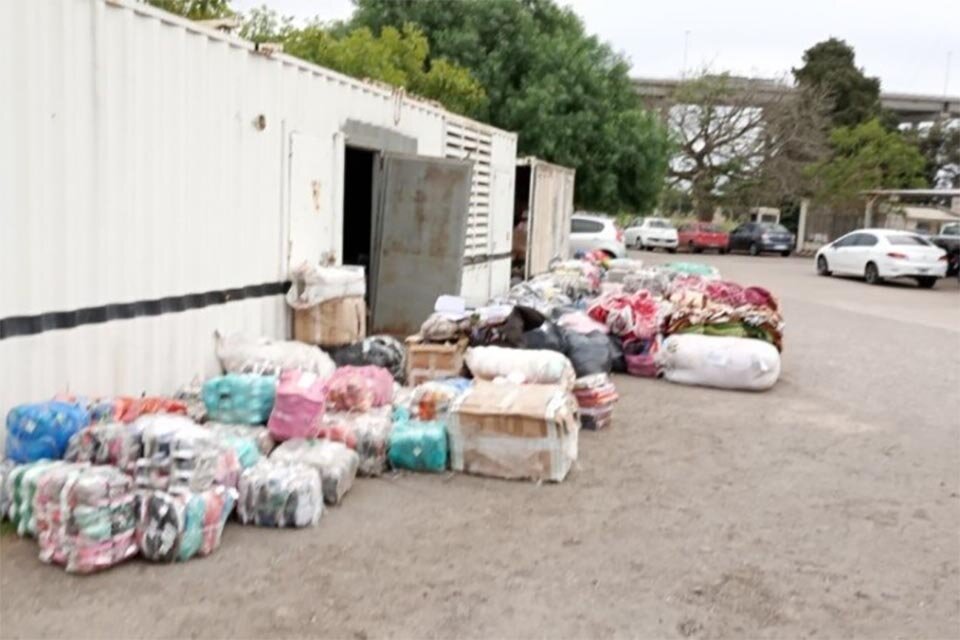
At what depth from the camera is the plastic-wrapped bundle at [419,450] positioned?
6207 mm

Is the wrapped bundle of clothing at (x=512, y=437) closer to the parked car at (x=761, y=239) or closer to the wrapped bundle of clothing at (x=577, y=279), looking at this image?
the wrapped bundle of clothing at (x=577, y=279)

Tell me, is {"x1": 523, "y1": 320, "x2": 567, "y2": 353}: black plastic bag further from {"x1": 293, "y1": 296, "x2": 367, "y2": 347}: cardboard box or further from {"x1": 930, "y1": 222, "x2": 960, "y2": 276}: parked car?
{"x1": 930, "y1": 222, "x2": 960, "y2": 276}: parked car

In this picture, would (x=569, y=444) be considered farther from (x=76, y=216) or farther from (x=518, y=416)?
(x=76, y=216)

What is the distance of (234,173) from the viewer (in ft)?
24.3

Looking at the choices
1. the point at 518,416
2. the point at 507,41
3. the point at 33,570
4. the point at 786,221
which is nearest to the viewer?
the point at 33,570

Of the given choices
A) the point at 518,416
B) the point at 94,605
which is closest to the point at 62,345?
the point at 94,605

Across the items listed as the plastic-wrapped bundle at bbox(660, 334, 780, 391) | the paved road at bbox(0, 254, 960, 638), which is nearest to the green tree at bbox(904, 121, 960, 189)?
the plastic-wrapped bundle at bbox(660, 334, 780, 391)

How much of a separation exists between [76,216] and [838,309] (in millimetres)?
16092

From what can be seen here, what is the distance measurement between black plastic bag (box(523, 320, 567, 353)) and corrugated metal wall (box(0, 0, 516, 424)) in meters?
2.17

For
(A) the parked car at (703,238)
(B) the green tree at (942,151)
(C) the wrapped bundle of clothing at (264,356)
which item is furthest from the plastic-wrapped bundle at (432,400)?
(B) the green tree at (942,151)

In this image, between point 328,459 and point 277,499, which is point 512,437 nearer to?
point 328,459

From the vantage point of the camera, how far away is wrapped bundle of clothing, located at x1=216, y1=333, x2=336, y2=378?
712cm

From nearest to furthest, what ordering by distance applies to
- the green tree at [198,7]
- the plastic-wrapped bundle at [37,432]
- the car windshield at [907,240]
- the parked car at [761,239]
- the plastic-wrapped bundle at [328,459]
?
1. the plastic-wrapped bundle at [37,432]
2. the plastic-wrapped bundle at [328,459]
3. the green tree at [198,7]
4. the car windshield at [907,240]
5. the parked car at [761,239]

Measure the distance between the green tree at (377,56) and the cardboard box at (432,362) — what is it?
9.50 meters
